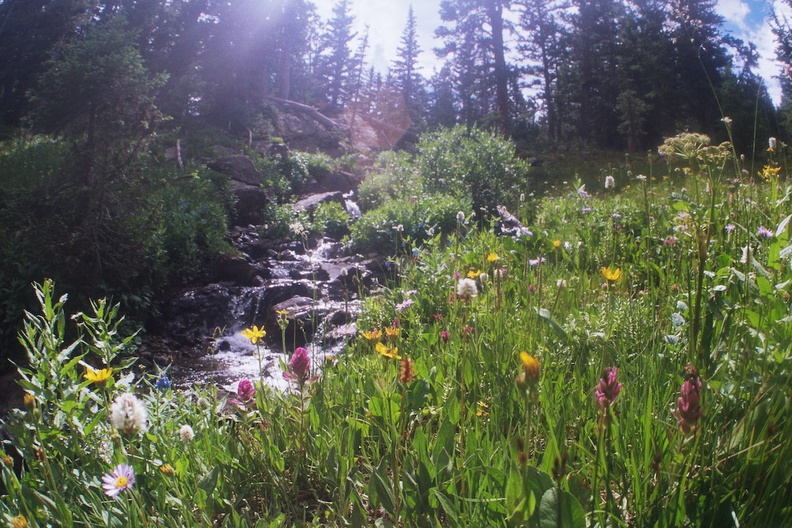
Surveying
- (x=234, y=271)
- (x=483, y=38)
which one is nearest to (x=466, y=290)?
(x=234, y=271)

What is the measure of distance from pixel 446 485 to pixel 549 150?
25.8 meters

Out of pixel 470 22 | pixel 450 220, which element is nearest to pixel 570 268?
pixel 450 220

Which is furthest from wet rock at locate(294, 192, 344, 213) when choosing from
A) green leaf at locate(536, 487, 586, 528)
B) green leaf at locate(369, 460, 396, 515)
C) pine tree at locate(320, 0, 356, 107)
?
pine tree at locate(320, 0, 356, 107)

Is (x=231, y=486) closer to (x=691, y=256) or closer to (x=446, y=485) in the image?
(x=446, y=485)

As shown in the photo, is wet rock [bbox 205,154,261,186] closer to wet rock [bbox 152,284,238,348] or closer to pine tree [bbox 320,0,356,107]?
wet rock [bbox 152,284,238,348]

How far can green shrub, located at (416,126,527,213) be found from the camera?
10.6 metres

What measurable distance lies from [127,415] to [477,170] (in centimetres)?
1021

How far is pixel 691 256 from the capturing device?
3109mm

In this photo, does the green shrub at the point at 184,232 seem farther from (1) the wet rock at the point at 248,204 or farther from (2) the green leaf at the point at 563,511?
(2) the green leaf at the point at 563,511

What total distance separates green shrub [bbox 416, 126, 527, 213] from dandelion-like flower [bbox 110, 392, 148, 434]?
9.15 metres

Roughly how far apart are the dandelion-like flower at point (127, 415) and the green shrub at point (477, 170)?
30.0 feet

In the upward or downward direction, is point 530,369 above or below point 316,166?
below

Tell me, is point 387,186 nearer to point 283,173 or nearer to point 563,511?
point 283,173

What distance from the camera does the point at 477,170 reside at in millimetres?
10664
